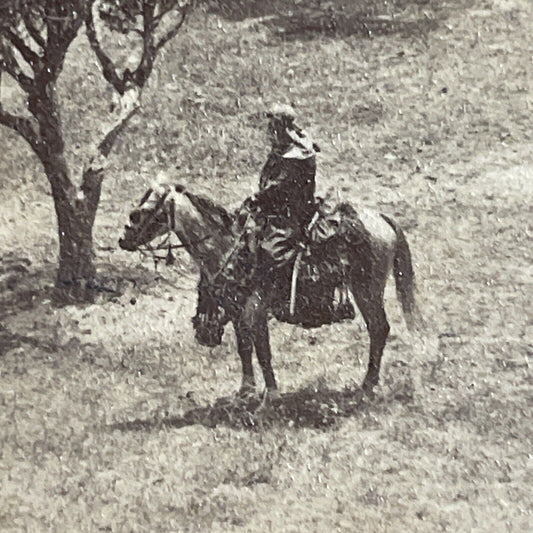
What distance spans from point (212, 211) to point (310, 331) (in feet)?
2.30

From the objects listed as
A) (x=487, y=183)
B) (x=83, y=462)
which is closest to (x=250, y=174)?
(x=487, y=183)

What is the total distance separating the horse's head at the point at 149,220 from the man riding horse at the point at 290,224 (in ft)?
1.05

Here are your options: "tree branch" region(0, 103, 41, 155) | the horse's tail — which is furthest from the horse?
"tree branch" region(0, 103, 41, 155)

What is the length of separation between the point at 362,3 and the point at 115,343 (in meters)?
1.91

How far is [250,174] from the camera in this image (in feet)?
19.9

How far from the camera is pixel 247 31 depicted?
6.08 metres

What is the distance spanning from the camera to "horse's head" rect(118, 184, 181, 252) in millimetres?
5977

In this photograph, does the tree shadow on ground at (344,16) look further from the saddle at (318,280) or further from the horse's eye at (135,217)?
the horse's eye at (135,217)

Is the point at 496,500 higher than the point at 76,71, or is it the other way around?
the point at 76,71

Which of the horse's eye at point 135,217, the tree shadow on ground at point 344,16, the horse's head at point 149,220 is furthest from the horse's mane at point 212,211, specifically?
the tree shadow on ground at point 344,16

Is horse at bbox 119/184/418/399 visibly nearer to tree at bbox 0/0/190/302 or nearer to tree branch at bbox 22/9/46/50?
tree at bbox 0/0/190/302

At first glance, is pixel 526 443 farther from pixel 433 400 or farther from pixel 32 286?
pixel 32 286

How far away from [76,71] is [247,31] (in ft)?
2.64

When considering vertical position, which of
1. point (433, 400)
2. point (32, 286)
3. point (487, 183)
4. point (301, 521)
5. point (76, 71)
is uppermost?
point (76, 71)
